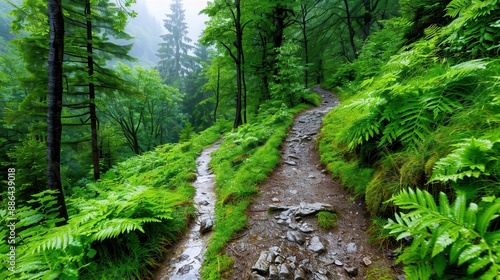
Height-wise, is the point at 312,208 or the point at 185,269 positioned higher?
the point at 312,208

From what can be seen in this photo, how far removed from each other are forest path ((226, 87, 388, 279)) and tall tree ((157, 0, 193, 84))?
41.4 meters

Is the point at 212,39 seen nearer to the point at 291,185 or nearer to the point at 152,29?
the point at 291,185

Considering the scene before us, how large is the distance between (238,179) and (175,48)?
4732 centimetres

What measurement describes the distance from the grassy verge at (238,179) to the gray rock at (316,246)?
1159 mm

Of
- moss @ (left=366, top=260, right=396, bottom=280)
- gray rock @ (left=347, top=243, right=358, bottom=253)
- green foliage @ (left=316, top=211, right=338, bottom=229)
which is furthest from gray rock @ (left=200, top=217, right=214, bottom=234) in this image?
moss @ (left=366, top=260, right=396, bottom=280)

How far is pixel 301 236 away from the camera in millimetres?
3268

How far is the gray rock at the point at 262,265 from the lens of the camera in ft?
8.95

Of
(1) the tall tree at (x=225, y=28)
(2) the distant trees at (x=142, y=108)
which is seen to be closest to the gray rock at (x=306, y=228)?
(1) the tall tree at (x=225, y=28)

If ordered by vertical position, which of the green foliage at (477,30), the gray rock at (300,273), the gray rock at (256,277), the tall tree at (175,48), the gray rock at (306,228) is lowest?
the gray rock at (256,277)

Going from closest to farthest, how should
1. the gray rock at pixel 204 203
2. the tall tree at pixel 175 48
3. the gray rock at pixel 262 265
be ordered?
the gray rock at pixel 262 265 → the gray rock at pixel 204 203 → the tall tree at pixel 175 48

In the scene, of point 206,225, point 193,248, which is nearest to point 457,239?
point 193,248

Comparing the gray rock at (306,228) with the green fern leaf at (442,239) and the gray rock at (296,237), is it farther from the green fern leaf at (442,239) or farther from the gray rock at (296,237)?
the green fern leaf at (442,239)

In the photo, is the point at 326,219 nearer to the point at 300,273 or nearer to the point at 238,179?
the point at 300,273

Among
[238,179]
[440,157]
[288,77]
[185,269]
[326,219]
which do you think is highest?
[288,77]
